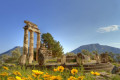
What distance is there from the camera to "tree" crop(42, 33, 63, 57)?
2175 inches

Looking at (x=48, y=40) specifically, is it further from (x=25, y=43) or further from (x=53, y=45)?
(x=25, y=43)

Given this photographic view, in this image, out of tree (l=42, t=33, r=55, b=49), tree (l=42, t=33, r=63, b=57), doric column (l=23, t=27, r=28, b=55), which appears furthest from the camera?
tree (l=42, t=33, r=55, b=49)

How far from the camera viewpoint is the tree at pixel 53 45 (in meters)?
55.2

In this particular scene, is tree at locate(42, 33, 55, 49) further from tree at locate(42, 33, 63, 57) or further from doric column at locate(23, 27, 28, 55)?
doric column at locate(23, 27, 28, 55)

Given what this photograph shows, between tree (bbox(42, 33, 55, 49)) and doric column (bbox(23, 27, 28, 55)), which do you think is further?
tree (bbox(42, 33, 55, 49))

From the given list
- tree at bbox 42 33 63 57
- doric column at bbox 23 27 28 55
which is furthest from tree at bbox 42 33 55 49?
doric column at bbox 23 27 28 55

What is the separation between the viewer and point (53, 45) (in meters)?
56.1

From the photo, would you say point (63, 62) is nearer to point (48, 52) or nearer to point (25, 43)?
point (25, 43)

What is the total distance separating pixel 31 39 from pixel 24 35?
3.63 m

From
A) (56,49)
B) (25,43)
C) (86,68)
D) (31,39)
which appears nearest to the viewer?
(86,68)

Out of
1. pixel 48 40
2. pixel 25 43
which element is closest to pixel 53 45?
pixel 48 40

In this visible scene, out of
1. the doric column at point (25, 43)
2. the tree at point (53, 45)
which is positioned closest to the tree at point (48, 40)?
the tree at point (53, 45)

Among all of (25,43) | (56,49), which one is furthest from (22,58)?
(56,49)

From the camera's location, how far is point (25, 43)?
36.0 meters
